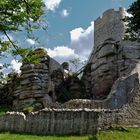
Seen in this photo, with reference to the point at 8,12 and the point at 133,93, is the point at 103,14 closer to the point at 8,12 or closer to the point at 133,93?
the point at 133,93

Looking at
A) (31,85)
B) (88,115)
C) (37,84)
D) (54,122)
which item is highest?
(37,84)

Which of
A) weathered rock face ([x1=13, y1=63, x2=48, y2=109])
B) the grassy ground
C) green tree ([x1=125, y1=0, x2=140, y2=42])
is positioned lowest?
the grassy ground

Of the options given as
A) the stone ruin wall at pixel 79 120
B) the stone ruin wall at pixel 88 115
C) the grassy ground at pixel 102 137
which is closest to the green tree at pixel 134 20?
the stone ruin wall at pixel 88 115

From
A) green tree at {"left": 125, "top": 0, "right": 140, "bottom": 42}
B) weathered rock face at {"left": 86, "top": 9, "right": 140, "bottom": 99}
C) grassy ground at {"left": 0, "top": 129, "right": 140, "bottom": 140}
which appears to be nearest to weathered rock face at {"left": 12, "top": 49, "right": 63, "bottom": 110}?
weathered rock face at {"left": 86, "top": 9, "right": 140, "bottom": 99}

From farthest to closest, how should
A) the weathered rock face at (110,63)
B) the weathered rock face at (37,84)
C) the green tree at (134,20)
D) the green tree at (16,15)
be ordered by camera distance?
1. the weathered rock face at (110,63)
2. the weathered rock face at (37,84)
3. the green tree at (134,20)
4. the green tree at (16,15)

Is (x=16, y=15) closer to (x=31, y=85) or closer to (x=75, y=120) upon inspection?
(x=75, y=120)

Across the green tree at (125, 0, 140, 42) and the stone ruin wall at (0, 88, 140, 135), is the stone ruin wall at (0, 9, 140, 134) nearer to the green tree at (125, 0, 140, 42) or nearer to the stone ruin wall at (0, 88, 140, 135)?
the stone ruin wall at (0, 88, 140, 135)

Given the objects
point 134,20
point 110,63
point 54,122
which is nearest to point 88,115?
point 54,122

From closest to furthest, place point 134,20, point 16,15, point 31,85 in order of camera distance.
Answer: point 16,15
point 134,20
point 31,85

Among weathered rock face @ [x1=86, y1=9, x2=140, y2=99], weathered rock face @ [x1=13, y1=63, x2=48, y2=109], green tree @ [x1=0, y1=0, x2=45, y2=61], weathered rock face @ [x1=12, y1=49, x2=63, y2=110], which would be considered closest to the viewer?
green tree @ [x1=0, y1=0, x2=45, y2=61]

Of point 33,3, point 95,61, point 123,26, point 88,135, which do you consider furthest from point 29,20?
point 123,26

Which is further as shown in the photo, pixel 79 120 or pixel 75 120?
pixel 75 120

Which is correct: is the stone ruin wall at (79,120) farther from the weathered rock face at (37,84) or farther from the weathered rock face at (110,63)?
the weathered rock face at (110,63)

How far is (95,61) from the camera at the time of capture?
51.8 metres
